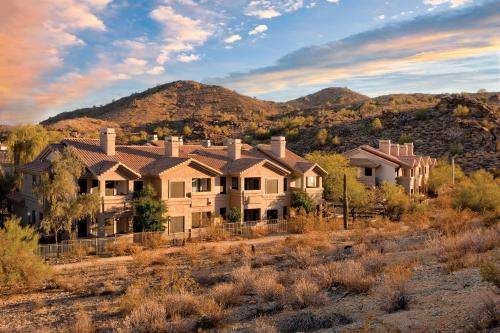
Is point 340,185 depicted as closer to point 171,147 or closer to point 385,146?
point 171,147

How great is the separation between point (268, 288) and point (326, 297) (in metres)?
2.44

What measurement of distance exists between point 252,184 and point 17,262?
20603mm

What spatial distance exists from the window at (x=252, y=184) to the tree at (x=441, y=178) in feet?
99.6

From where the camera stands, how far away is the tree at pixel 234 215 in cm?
3725

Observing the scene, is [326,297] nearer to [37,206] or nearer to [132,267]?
[132,267]

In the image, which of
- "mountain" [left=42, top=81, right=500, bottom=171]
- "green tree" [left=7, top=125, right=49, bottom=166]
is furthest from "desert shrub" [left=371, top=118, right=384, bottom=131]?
"green tree" [left=7, top=125, right=49, bottom=166]

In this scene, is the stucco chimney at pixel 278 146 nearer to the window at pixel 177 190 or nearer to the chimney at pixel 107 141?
the window at pixel 177 190

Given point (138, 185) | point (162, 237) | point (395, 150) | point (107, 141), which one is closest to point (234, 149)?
point (138, 185)

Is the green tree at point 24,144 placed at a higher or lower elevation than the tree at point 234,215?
higher

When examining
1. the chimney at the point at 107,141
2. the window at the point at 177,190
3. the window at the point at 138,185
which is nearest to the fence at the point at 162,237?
the window at the point at 177,190

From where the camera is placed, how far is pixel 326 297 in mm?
16078

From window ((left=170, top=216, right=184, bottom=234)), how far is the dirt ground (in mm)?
3351

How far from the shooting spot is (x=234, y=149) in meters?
41.0

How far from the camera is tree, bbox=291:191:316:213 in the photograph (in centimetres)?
4019
